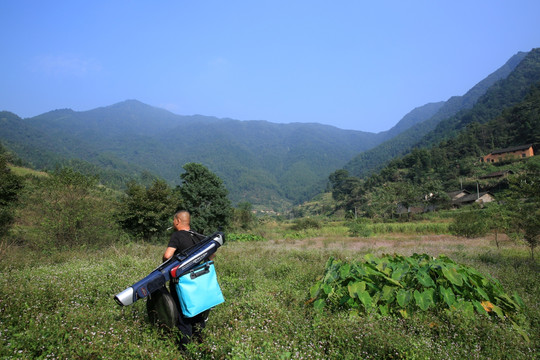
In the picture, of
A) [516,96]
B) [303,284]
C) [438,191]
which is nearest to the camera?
[303,284]

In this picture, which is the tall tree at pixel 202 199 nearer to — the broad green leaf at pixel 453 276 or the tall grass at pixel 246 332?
the tall grass at pixel 246 332

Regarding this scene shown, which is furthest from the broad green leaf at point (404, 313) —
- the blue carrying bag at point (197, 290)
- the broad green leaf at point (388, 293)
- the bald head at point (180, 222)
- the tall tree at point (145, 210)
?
the tall tree at point (145, 210)

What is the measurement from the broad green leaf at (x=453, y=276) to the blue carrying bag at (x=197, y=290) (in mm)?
3243

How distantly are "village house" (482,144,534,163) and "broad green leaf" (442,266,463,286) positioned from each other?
8466 cm

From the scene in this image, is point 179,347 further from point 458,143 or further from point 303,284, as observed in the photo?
point 458,143

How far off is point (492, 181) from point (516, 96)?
102903 millimetres

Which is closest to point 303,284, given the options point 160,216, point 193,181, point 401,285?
point 401,285

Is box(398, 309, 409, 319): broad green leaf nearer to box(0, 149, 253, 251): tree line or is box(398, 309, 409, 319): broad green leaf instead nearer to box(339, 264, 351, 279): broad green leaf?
box(339, 264, 351, 279): broad green leaf

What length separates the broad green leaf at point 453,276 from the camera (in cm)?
414

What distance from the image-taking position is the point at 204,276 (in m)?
3.43

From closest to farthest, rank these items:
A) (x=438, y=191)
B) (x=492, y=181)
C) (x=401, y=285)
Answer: (x=401, y=285), (x=438, y=191), (x=492, y=181)

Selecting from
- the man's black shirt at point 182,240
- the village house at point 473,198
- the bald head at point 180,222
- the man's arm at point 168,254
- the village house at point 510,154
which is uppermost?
the bald head at point 180,222

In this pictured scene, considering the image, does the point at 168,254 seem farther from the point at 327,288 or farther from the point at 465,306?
the point at 465,306

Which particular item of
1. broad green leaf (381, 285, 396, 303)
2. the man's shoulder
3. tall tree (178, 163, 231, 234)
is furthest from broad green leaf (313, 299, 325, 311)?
tall tree (178, 163, 231, 234)
